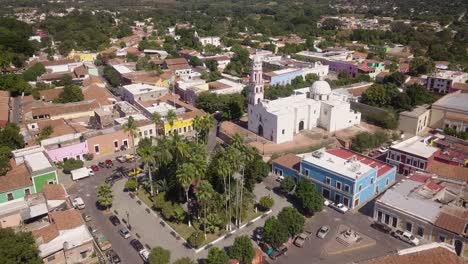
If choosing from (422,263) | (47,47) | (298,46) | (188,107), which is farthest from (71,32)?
(422,263)

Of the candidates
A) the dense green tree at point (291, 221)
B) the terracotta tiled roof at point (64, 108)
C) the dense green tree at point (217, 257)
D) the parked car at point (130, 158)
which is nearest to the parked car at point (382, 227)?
the dense green tree at point (291, 221)

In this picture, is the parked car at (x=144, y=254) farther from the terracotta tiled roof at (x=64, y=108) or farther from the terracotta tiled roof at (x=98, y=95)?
the terracotta tiled roof at (x=98, y=95)

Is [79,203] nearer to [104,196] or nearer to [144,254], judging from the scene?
[104,196]

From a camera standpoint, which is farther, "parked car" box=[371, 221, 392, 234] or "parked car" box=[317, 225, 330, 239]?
"parked car" box=[371, 221, 392, 234]

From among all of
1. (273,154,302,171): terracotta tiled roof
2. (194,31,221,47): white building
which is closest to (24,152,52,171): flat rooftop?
(273,154,302,171): terracotta tiled roof

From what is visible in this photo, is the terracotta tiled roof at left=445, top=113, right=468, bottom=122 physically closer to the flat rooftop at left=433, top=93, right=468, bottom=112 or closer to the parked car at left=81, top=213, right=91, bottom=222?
the flat rooftop at left=433, top=93, right=468, bottom=112
